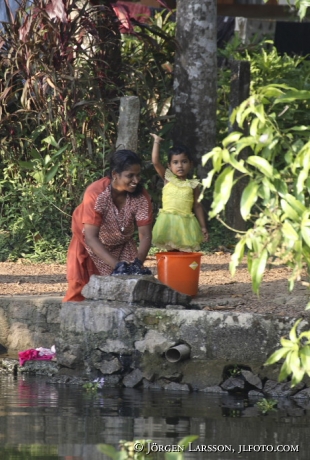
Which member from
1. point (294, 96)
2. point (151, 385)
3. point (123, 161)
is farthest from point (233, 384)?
point (294, 96)

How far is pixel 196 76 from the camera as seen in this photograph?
417 inches

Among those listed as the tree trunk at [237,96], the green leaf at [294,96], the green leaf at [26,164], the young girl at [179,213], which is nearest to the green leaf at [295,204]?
the green leaf at [294,96]

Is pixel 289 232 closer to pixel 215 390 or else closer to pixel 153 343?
pixel 215 390

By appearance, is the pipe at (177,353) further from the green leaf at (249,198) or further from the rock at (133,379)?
the green leaf at (249,198)

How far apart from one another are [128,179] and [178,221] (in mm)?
832

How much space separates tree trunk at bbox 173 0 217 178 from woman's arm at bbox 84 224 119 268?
12.0 feet

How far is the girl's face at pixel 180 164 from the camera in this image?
793 centimetres

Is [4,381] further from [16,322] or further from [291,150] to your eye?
[291,150]

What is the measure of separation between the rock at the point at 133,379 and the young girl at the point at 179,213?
126cm

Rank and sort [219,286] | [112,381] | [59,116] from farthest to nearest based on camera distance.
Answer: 1. [59,116]
2. [219,286]
3. [112,381]

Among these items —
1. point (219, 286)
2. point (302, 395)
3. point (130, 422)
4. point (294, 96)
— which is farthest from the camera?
point (219, 286)

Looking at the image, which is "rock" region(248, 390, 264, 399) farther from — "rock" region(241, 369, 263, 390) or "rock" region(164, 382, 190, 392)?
"rock" region(164, 382, 190, 392)

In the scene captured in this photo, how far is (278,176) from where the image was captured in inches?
131

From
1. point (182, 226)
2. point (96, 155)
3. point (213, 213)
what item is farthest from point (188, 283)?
point (213, 213)
